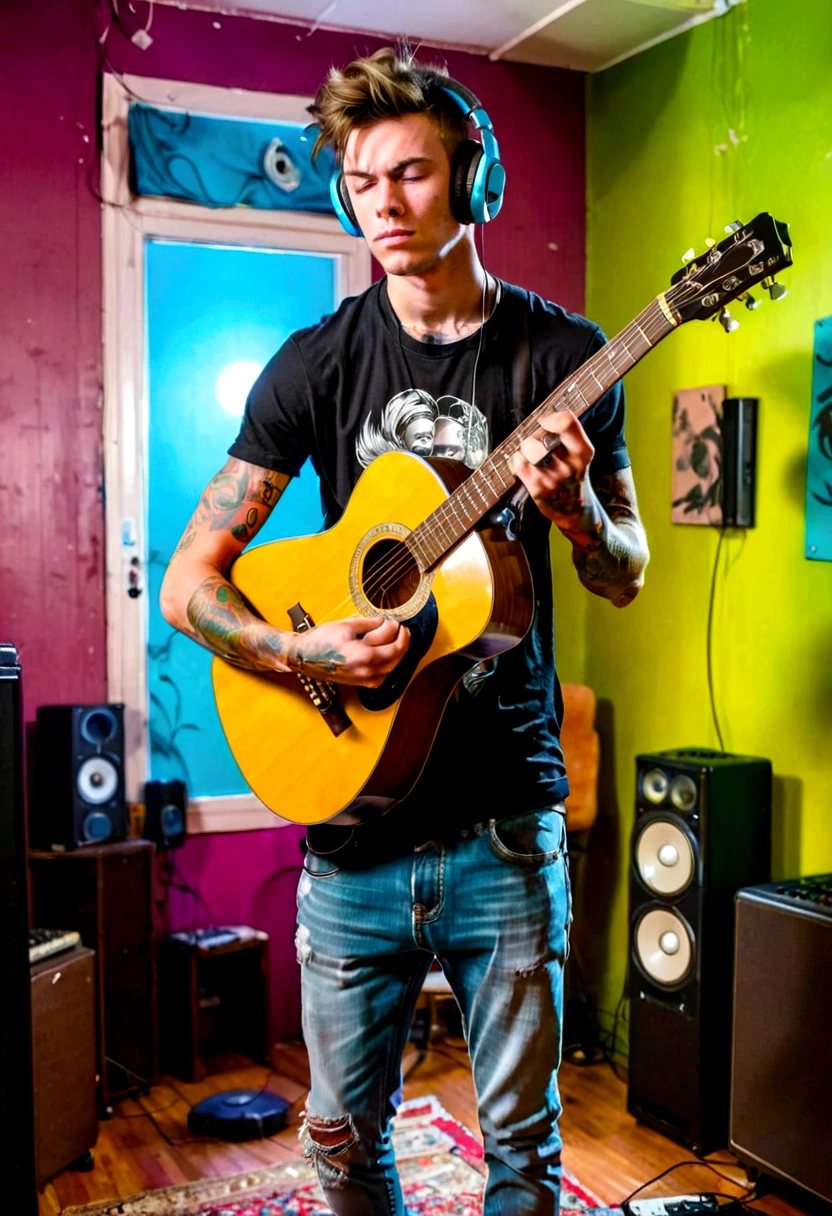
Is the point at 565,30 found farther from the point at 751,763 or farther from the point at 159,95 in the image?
the point at 751,763

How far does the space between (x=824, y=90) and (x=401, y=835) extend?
2281 mm

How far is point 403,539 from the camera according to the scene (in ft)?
5.40

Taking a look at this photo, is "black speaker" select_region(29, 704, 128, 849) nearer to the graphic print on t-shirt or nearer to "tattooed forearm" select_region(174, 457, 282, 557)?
"tattooed forearm" select_region(174, 457, 282, 557)

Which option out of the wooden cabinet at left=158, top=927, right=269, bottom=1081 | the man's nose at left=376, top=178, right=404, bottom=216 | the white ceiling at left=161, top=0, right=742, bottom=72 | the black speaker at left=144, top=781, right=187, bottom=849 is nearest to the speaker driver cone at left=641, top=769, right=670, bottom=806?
the wooden cabinet at left=158, top=927, right=269, bottom=1081

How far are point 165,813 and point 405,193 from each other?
234 cm

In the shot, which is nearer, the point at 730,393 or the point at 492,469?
the point at 492,469

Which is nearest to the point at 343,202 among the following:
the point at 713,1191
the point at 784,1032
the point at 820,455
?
the point at 820,455

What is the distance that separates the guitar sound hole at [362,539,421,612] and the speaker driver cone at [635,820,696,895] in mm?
1599

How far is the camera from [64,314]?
136 inches

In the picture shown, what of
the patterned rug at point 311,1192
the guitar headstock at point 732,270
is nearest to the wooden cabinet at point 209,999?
the patterned rug at point 311,1192

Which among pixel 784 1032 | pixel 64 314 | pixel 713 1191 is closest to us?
pixel 784 1032

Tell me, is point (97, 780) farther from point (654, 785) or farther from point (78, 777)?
point (654, 785)

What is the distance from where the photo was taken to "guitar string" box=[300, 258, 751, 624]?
1435 millimetres

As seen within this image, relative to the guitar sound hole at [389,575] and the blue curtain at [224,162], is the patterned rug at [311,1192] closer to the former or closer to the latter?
the guitar sound hole at [389,575]
